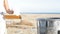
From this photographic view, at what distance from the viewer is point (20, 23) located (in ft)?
5.20

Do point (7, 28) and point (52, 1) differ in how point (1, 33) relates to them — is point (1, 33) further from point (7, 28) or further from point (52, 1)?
point (52, 1)

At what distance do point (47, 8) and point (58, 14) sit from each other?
17cm

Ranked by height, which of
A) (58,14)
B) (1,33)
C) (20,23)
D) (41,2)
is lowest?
(1,33)

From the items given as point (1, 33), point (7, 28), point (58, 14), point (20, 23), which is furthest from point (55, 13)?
point (1, 33)

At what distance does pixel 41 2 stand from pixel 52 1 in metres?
0.16

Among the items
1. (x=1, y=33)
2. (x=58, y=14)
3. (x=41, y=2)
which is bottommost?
(x=1, y=33)

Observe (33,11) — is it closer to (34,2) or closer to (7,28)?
(34,2)

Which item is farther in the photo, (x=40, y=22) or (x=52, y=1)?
(x=52, y=1)

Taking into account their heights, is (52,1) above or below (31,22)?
above

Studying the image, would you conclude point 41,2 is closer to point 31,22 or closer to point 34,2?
point 34,2

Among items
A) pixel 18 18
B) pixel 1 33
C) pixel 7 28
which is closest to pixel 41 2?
pixel 18 18

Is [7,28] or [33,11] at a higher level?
[33,11]

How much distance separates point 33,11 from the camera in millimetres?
1610

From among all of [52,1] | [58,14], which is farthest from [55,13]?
[52,1]
